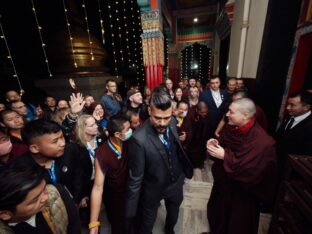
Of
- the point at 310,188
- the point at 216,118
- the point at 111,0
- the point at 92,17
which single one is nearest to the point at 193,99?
the point at 216,118

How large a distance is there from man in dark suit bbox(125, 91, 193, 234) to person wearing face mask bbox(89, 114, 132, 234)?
8.7 inches

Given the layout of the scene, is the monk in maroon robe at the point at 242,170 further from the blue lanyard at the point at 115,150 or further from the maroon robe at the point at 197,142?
the maroon robe at the point at 197,142

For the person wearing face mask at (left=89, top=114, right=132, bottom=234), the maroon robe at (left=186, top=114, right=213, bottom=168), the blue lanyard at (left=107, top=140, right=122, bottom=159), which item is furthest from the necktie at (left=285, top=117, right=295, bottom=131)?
the blue lanyard at (left=107, top=140, right=122, bottom=159)

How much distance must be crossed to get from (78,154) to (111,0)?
7.43 m

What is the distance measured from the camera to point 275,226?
1385 millimetres

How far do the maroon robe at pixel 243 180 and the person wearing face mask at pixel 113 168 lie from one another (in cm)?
101

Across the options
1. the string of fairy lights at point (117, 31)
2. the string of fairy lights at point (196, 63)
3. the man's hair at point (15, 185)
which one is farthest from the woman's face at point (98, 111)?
the string of fairy lights at point (196, 63)

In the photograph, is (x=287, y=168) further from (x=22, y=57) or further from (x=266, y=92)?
(x=22, y=57)

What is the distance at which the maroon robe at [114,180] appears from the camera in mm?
1493

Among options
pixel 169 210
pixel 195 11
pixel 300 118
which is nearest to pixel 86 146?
pixel 169 210

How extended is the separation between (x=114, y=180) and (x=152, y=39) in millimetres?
5942

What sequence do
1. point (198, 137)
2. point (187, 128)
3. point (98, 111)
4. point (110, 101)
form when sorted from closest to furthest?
point (98, 111)
point (187, 128)
point (198, 137)
point (110, 101)

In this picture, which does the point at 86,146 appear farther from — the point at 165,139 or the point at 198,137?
the point at 198,137

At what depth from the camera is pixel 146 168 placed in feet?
4.62
